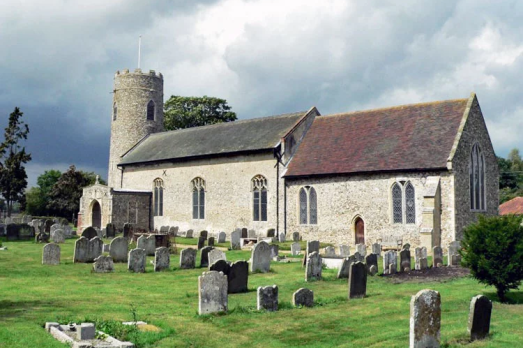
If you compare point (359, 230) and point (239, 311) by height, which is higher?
point (359, 230)

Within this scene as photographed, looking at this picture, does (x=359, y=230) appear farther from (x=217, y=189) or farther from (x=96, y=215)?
(x=96, y=215)

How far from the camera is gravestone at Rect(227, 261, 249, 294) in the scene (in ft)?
49.6

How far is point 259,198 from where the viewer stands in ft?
114

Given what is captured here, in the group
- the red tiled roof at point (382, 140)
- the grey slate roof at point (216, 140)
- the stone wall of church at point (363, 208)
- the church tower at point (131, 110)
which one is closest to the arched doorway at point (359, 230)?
the stone wall of church at point (363, 208)

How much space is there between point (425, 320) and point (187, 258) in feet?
41.0

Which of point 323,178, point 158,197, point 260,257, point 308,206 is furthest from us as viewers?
point 158,197

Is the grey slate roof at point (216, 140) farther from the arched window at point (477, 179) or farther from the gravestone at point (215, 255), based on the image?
the gravestone at point (215, 255)

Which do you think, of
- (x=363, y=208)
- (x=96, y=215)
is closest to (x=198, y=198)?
(x=96, y=215)

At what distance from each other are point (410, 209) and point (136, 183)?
73.7 feet

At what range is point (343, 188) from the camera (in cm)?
3045

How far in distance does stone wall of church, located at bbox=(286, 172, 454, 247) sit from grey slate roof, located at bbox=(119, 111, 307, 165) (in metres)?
4.22

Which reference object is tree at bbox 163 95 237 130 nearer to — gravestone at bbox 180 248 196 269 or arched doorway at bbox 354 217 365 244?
arched doorway at bbox 354 217 365 244

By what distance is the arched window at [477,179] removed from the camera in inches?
1145

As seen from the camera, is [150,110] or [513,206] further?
[513,206]
